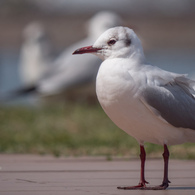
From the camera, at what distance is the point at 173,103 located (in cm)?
524

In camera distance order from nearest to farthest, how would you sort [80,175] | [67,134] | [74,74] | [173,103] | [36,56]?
[173,103], [80,175], [67,134], [74,74], [36,56]

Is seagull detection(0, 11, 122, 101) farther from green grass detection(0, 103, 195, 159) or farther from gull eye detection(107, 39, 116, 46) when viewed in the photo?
gull eye detection(107, 39, 116, 46)

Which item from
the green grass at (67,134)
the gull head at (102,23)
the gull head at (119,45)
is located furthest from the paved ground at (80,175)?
the gull head at (102,23)

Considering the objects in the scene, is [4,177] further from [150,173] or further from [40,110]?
[40,110]

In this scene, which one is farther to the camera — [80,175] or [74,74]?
[74,74]

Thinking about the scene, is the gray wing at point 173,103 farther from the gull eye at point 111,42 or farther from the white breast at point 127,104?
the gull eye at point 111,42

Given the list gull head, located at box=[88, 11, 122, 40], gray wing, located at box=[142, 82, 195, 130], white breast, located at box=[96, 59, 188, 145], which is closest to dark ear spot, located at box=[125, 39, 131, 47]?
white breast, located at box=[96, 59, 188, 145]

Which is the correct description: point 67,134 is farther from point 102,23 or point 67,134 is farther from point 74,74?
point 102,23

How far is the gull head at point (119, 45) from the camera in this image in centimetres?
523

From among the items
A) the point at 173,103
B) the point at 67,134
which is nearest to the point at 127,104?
the point at 173,103

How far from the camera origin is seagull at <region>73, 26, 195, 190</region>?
16.5ft

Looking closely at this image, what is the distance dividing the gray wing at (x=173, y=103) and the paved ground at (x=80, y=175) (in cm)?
45

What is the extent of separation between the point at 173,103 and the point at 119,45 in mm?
561

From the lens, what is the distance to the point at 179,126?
17.2ft
